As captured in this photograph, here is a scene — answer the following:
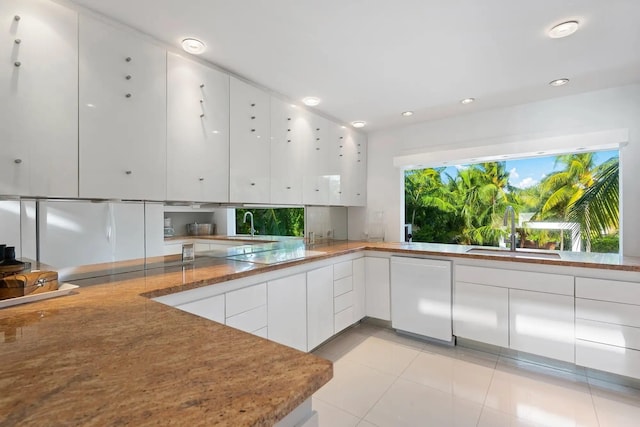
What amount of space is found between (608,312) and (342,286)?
80.3 inches

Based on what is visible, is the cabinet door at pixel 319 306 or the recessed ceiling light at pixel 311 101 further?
the recessed ceiling light at pixel 311 101

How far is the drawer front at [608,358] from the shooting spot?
6.94 feet

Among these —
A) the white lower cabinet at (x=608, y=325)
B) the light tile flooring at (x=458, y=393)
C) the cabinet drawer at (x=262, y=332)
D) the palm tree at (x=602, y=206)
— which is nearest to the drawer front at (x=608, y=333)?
the white lower cabinet at (x=608, y=325)

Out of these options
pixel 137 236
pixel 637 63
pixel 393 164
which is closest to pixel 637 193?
pixel 637 63

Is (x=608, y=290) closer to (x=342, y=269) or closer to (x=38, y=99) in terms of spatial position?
(x=342, y=269)

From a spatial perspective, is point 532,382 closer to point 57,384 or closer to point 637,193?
point 637,193

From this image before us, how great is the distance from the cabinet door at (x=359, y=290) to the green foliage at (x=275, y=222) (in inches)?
28.9

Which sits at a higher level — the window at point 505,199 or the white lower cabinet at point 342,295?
the window at point 505,199

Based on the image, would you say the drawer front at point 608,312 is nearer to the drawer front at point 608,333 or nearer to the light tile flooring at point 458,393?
the drawer front at point 608,333

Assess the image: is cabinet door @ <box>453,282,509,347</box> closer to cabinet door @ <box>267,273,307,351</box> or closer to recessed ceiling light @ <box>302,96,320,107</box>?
cabinet door @ <box>267,273,307,351</box>

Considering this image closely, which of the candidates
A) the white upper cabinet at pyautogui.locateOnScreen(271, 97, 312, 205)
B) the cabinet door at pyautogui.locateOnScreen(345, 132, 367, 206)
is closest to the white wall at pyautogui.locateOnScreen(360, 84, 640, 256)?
the cabinet door at pyautogui.locateOnScreen(345, 132, 367, 206)

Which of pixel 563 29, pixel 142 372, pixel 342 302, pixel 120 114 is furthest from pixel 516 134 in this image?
pixel 142 372

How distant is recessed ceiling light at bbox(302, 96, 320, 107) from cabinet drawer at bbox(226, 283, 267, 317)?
1.75 m

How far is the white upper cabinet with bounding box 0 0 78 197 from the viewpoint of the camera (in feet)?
4.42
